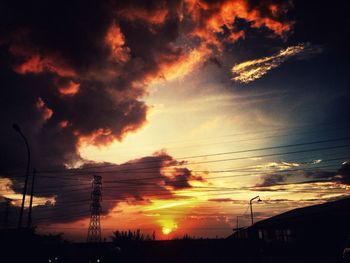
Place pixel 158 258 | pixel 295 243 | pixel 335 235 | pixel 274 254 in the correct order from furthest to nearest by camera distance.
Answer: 1. pixel 274 254
2. pixel 295 243
3. pixel 158 258
4. pixel 335 235

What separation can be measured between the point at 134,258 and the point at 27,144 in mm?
17915

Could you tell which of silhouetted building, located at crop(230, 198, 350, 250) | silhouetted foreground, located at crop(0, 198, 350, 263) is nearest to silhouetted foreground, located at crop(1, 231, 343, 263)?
silhouetted foreground, located at crop(0, 198, 350, 263)

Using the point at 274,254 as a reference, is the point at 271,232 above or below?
above

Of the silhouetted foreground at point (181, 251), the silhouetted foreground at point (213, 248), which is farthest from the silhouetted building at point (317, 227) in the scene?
the silhouetted foreground at point (181, 251)

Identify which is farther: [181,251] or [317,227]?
[181,251]

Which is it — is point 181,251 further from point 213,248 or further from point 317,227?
point 317,227

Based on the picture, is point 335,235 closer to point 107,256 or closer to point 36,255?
point 107,256

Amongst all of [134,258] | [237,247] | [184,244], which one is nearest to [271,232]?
[237,247]

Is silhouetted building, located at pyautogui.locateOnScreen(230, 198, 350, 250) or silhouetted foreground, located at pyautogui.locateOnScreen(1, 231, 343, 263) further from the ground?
silhouetted building, located at pyautogui.locateOnScreen(230, 198, 350, 250)

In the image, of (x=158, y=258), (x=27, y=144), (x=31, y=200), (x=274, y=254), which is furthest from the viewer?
(x=274, y=254)

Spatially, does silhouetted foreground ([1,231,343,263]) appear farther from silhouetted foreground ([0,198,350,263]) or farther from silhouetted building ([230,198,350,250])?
silhouetted building ([230,198,350,250])

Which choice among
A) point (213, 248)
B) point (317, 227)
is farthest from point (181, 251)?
point (317, 227)

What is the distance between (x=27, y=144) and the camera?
23422mm

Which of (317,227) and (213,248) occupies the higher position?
(317,227)
